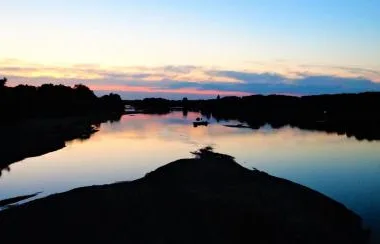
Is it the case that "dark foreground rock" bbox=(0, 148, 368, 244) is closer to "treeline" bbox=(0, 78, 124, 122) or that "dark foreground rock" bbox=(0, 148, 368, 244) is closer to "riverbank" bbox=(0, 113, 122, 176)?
"riverbank" bbox=(0, 113, 122, 176)

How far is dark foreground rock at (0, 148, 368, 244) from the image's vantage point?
19844mm

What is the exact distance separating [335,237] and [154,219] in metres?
8.62

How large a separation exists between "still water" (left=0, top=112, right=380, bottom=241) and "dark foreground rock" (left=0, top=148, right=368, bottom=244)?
3.24 meters

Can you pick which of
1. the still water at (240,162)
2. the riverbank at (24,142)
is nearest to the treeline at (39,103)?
the riverbank at (24,142)

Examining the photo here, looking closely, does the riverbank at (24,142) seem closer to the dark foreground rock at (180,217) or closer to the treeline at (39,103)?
the treeline at (39,103)

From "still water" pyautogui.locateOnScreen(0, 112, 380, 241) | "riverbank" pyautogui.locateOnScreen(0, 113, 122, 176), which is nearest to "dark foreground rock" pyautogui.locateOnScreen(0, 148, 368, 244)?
"still water" pyautogui.locateOnScreen(0, 112, 380, 241)

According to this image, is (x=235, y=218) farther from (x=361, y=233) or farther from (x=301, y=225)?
(x=361, y=233)

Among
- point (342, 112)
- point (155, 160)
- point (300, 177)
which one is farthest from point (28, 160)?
point (342, 112)

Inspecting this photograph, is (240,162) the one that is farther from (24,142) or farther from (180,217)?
(24,142)

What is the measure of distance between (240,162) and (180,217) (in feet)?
92.1

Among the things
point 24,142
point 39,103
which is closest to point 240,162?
point 24,142

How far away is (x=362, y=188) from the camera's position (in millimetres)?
34562

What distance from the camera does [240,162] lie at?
4928 cm

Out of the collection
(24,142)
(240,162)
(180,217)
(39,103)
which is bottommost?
(240,162)
